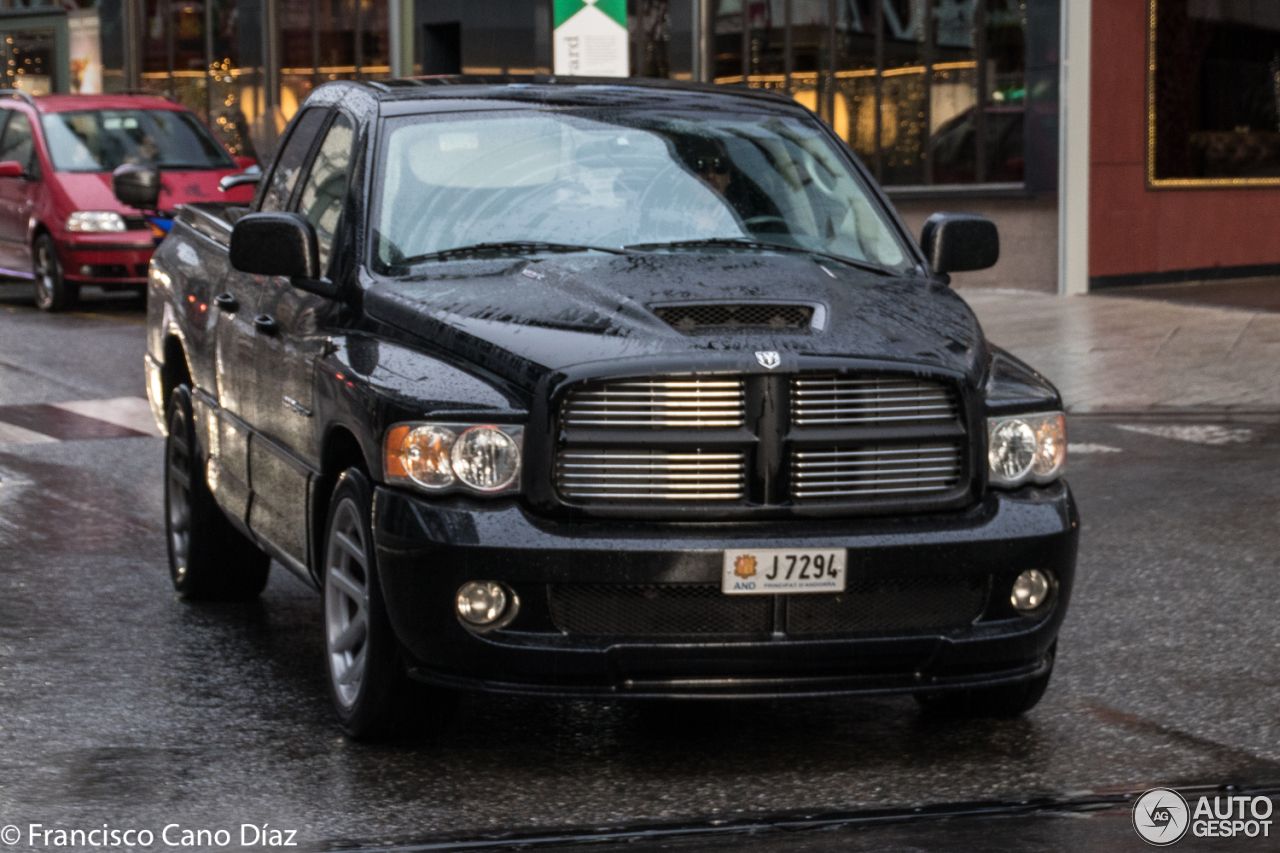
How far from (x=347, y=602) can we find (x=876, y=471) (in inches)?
58.5

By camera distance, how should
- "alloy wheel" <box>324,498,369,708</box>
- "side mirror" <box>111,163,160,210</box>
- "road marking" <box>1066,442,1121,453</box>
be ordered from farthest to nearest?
"road marking" <box>1066,442,1121,453</box> → "side mirror" <box>111,163,160,210</box> → "alloy wheel" <box>324,498,369,708</box>

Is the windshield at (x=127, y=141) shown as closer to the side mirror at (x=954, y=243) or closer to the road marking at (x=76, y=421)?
the road marking at (x=76, y=421)

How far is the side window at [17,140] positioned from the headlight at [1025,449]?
15.8 m

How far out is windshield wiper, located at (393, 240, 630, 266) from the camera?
593 centimetres

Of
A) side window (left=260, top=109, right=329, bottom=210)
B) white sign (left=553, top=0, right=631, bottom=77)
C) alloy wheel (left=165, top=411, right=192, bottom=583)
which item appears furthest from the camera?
white sign (left=553, top=0, right=631, bottom=77)

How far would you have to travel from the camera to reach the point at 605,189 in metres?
6.16

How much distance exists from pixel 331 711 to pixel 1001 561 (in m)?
1.94

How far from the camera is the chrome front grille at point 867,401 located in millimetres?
5117

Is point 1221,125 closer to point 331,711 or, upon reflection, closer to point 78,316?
point 78,316

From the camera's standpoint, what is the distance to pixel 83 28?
3403 centimetres

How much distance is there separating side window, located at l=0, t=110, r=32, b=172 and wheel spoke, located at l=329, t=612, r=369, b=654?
15005 millimetres

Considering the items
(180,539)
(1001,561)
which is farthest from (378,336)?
(180,539)
